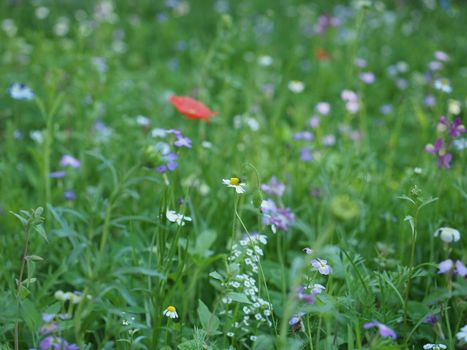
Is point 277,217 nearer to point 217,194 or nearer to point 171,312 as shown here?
point 217,194

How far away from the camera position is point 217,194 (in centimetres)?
194

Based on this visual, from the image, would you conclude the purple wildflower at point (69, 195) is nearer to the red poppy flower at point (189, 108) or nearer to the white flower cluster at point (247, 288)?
the red poppy flower at point (189, 108)

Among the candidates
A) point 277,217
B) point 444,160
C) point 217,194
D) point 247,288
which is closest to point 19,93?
point 217,194

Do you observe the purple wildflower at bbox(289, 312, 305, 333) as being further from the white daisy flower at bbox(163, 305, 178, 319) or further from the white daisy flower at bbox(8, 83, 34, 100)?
the white daisy flower at bbox(8, 83, 34, 100)

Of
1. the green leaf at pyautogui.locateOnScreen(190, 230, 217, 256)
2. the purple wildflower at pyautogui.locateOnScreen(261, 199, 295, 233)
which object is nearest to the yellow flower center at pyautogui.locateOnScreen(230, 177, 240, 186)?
the purple wildflower at pyautogui.locateOnScreen(261, 199, 295, 233)

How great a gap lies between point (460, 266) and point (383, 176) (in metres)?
0.95

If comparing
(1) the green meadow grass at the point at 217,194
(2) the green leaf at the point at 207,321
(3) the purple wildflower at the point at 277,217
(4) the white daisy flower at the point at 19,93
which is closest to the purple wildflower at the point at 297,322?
(1) the green meadow grass at the point at 217,194

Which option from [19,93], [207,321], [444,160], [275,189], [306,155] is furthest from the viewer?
[306,155]

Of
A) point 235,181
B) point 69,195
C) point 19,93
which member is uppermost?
point 235,181

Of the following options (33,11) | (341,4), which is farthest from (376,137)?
(341,4)

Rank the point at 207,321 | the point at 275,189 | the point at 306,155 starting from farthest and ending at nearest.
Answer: the point at 306,155
the point at 275,189
the point at 207,321

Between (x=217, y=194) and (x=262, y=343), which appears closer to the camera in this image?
(x=262, y=343)

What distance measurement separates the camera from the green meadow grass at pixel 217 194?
50.9 inches

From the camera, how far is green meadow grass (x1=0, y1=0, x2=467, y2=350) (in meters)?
1.29
